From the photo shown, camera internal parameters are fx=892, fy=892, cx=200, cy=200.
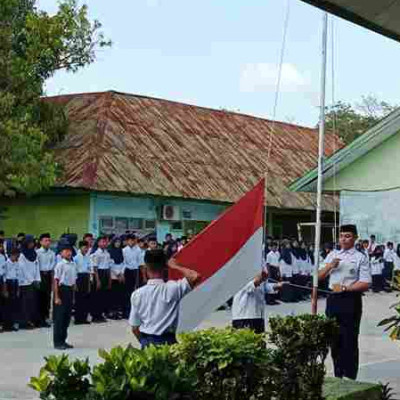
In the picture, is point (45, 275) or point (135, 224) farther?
point (135, 224)

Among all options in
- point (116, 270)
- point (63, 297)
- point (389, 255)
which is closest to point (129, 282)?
point (116, 270)

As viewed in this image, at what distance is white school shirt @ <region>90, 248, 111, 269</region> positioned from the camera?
57.4ft

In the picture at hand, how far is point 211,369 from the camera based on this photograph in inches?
202

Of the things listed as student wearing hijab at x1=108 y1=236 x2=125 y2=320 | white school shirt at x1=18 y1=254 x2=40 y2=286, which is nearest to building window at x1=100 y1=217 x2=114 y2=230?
student wearing hijab at x1=108 y1=236 x2=125 y2=320

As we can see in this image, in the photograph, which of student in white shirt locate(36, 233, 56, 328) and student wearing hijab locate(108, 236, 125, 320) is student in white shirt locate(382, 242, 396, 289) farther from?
student in white shirt locate(36, 233, 56, 328)

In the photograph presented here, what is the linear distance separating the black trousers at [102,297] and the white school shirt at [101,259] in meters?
0.10

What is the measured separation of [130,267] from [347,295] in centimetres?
996

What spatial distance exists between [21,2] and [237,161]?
426 inches

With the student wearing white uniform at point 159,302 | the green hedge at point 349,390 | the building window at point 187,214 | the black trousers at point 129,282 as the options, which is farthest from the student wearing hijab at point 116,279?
the student wearing white uniform at point 159,302

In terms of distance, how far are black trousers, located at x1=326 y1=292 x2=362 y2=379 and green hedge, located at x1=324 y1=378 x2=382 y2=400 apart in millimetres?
1274

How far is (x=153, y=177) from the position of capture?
84.8ft

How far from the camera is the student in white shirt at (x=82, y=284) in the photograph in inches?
665

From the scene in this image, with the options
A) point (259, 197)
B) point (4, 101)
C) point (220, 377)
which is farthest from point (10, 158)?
point (220, 377)

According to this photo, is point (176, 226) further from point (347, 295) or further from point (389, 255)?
point (347, 295)
